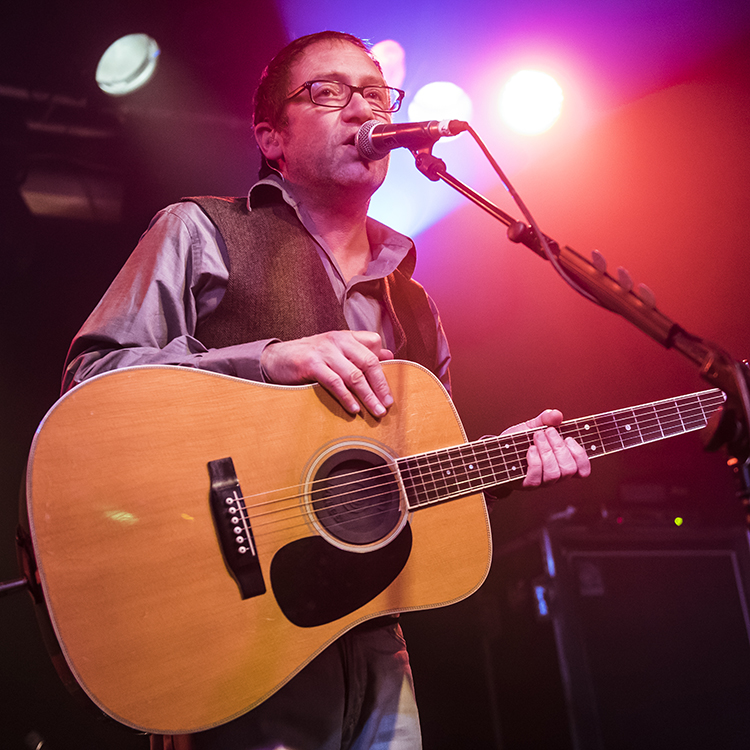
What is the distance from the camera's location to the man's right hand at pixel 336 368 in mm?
1600

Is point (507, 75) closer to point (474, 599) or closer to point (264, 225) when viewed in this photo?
point (264, 225)

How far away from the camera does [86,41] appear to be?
3033 millimetres

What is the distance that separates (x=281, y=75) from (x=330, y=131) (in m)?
0.49

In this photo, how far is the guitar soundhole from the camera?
1.54 m

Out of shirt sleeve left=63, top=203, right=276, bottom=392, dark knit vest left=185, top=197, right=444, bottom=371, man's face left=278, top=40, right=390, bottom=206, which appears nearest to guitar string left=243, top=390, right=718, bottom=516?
shirt sleeve left=63, top=203, right=276, bottom=392

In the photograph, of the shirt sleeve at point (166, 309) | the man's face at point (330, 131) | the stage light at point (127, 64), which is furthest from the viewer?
the stage light at point (127, 64)

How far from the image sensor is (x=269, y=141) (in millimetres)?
2514

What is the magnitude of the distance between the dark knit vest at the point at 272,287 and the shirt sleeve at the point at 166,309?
5 cm

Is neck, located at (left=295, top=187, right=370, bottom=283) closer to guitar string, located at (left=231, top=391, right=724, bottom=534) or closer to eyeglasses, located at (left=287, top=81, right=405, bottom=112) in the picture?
eyeglasses, located at (left=287, top=81, right=405, bottom=112)

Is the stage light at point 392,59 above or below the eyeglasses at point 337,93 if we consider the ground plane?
above

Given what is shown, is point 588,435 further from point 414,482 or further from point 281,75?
point 281,75

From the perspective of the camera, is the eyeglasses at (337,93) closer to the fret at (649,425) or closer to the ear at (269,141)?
the ear at (269,141)

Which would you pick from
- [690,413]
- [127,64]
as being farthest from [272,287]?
[127,64]

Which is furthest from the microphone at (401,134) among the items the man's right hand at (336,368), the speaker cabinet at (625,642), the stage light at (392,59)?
the speaker cabinet at (625,642)
